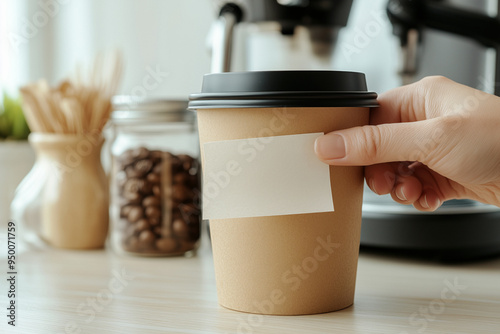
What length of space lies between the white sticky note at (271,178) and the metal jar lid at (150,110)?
12.9 inches

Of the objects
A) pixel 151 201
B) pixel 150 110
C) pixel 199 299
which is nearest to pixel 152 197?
pixel 151 201

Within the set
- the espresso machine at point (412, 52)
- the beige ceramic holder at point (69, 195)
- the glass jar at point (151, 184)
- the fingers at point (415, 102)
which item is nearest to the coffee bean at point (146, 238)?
the glass jar at point (151, 184)

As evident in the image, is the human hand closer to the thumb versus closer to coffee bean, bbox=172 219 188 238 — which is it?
the thumb

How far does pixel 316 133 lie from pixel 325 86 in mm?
39

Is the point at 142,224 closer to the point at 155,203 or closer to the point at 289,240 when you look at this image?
the point at 155,203

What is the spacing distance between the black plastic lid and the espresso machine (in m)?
0.26

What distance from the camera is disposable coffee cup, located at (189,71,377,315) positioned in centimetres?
48

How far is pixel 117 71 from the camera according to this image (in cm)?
89

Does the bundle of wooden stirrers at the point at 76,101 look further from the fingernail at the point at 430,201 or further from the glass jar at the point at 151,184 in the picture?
the fingernail at the point at 430,201

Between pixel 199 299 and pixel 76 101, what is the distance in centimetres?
38

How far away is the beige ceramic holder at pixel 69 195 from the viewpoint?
0.84 meters

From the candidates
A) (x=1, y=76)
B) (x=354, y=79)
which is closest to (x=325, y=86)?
(x=354, y=79)

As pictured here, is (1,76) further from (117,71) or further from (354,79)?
(354,79)

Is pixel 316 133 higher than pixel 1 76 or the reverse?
higher
